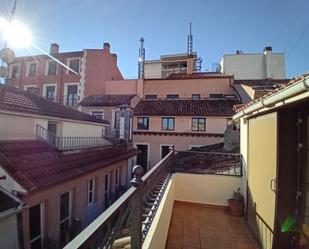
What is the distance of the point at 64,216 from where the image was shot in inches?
277

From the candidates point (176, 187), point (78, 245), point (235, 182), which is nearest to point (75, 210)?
point (176, 187)

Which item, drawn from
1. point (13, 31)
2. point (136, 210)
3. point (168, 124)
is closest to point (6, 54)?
point (13, 31)

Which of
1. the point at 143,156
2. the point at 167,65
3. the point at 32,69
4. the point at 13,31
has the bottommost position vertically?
the point at 143,156

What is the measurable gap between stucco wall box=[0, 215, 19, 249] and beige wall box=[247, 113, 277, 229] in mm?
5103

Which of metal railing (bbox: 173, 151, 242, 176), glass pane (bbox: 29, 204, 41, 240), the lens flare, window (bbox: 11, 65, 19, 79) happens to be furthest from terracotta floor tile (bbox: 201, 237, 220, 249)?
window (bbox: 11, 65, 19, 79)

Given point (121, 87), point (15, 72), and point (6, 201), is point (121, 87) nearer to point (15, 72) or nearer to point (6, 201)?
point (15, 72)

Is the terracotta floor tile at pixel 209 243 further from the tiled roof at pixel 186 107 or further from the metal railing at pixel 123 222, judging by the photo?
the tiled roof at pixel 186 107

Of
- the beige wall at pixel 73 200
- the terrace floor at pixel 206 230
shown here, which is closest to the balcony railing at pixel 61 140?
the beige wall at pixel 73 200

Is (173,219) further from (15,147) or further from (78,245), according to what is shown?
(15,147)

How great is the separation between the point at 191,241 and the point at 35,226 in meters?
4.26

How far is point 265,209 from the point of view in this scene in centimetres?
368

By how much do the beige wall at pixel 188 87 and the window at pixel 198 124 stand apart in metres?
3.81

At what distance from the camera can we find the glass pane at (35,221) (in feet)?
18.5

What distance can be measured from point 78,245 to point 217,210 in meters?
5.39
